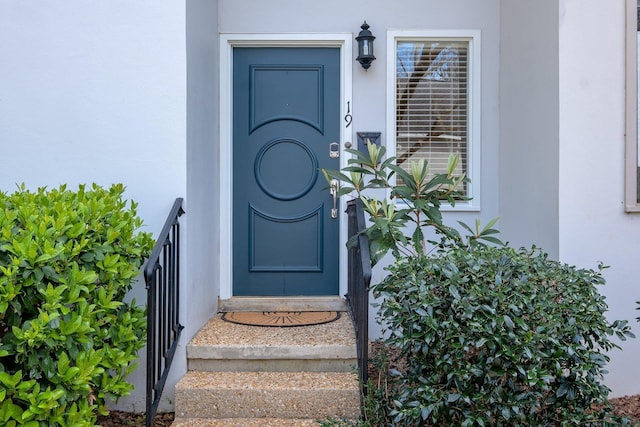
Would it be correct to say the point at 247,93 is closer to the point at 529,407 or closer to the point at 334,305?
the point at 334,305

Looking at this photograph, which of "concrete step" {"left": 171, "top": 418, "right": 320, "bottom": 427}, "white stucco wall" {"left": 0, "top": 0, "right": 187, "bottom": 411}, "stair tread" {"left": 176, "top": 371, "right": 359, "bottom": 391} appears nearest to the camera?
"concrete step" {"left": 171, "top": 418, "right": 320, "bottom": 427}

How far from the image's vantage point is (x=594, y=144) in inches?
122

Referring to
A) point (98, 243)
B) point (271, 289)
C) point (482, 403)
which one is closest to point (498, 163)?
point (271, 289)

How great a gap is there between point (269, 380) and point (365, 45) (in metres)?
2.44

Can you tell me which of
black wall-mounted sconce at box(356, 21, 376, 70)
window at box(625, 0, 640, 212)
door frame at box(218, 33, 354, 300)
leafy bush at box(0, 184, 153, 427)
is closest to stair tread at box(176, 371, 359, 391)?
leafy bush at box(0, 184, 153, 427)

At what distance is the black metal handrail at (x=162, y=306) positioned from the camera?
246 centimetres

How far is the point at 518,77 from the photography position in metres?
3.63

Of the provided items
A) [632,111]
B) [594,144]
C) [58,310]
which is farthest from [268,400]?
[632,111]

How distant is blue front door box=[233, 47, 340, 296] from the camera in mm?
3977

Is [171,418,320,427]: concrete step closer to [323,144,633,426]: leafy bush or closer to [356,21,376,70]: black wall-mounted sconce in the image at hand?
[323,144,633,426]: leafy bush

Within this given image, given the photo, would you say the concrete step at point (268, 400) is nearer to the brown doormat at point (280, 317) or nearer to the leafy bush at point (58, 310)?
the leafy bush at point (58, 310)

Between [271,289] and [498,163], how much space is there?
200 centimetres

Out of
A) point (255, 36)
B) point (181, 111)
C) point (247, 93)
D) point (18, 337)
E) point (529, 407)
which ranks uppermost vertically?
point (255, 36)

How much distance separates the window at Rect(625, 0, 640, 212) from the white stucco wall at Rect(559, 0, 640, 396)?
0.11 feet
